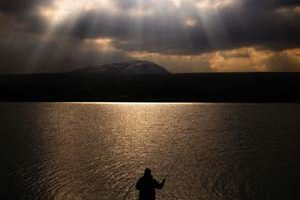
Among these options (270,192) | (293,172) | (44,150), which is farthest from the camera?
(44,150)

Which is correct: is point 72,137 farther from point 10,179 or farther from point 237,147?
point 10,179

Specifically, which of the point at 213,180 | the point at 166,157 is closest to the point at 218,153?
the point at 166,157

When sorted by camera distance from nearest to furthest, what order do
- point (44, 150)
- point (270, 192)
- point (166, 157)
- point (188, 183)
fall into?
1. point (270, 192)
2. point (188, 183)
3. point (166, 157)
4. point (44, 150)

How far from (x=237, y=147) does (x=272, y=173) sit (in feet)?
63.5

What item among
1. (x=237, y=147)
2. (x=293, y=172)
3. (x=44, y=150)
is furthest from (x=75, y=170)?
(x=237, y=147)

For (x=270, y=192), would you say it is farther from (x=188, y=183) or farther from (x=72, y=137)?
(x=72, y=137)

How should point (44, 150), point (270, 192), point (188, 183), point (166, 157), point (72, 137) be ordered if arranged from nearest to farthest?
point (270, 192), point (188, 183), point (166, 157), point (44, 150), point (72, 137)

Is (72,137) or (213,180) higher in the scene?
(72,137)

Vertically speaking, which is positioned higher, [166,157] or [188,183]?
[166,157]

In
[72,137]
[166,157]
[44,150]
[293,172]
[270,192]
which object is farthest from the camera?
[72,137]

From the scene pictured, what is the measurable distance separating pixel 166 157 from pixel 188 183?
14550 mm

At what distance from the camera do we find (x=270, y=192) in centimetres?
3130

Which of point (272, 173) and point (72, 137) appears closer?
point (272, 173)

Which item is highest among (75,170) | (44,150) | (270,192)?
(44,150)
